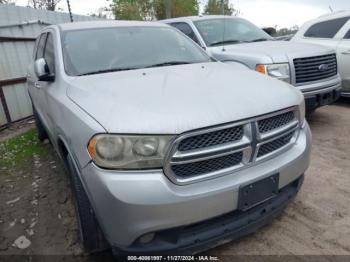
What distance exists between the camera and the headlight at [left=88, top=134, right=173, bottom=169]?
75.3 inches

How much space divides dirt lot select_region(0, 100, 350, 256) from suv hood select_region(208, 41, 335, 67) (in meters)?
1.23

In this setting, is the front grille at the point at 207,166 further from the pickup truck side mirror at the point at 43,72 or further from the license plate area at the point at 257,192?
the pickup truck side mirror at the point at 43,72

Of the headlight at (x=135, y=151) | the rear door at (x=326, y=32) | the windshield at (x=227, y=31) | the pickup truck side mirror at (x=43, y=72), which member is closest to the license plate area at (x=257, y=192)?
the headlight at (x=135, y=151)

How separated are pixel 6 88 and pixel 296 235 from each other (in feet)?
21.4

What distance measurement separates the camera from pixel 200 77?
8.86 ft

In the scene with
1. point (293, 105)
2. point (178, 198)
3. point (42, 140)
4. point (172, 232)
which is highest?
point (293, 105)

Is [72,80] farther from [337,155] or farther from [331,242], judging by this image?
[337,155]

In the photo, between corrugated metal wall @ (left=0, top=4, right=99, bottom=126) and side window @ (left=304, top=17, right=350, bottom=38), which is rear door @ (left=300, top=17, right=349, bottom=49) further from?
corrugated metal wall @ (left=0, top=4, right=99, bottom=126)

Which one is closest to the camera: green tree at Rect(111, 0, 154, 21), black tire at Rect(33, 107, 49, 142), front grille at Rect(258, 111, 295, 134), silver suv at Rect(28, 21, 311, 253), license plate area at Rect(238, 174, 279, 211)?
silver suv at Rect(28, 21, 311, 253)

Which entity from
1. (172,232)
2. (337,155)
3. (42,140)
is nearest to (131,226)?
(172,232)

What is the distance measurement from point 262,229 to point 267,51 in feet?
9.64

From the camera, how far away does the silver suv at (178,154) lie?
1.90m

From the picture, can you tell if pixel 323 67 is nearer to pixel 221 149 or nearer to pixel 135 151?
pixel 221 149

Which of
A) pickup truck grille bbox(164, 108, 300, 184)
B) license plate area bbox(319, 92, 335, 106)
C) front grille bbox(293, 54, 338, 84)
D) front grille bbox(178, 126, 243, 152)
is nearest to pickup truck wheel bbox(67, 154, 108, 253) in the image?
pickup truck grille bbox(164, 108, 300, 184)
